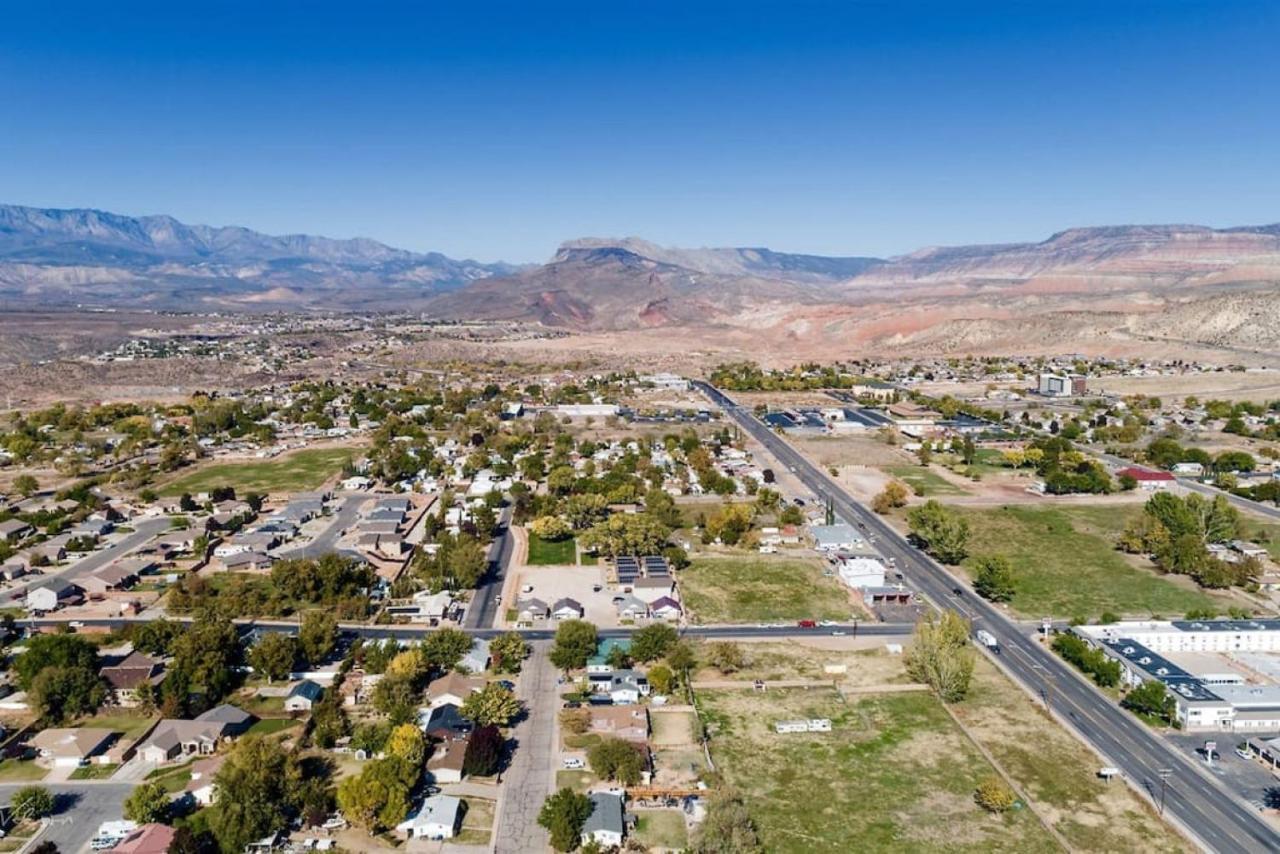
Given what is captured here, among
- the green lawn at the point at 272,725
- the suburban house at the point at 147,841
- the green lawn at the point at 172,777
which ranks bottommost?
the green lawn at the point at 172,777

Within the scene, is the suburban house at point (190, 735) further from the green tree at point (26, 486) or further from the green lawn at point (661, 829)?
the green tree at point (26, 486)

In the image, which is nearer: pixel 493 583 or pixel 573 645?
pixel 573 645

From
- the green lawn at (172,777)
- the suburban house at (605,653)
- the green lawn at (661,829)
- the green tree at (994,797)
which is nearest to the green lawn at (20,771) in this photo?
the green lawn at (172,777)

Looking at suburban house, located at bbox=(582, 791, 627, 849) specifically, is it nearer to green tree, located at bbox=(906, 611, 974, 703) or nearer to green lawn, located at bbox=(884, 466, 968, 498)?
green tree, located at bbox=(906, 611, 974, 703)

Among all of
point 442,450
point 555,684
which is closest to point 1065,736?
point 555,684

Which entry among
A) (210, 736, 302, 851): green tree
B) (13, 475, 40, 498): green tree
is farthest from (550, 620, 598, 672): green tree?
(13, 475, 40, 498): green tree

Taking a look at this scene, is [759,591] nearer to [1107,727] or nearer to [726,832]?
[1107,727]

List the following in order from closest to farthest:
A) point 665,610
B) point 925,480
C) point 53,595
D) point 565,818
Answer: point 565,818 → point 665,610 → point 53,595 → point 925,480

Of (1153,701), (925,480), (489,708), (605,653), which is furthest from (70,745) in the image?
(925,480)
